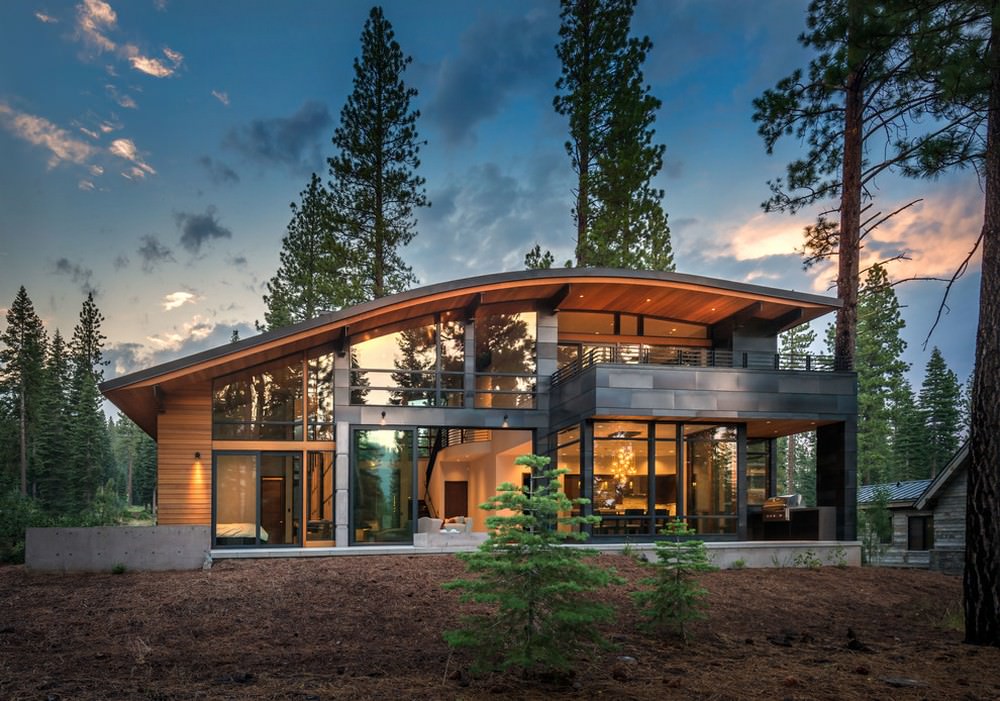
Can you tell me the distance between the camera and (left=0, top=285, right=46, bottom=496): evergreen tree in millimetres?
46281

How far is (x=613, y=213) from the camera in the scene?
25109 mm

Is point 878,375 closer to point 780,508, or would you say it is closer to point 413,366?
point 780,508

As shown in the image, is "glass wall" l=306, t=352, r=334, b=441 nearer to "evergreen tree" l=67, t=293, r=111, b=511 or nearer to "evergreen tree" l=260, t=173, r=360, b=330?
"evergreen tree" l=260, t=173, r=360, b=330

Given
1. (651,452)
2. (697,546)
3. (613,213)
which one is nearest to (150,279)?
(613,213)

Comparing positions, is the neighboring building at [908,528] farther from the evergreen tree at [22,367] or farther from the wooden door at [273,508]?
the evergreen tree at [22,367]

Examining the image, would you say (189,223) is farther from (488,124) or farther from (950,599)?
(950,599)

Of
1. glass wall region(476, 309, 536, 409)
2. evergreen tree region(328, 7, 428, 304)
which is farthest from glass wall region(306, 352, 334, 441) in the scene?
evergreen tree region(328, 7, 428, 304)

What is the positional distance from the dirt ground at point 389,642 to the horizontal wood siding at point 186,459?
4.69 metres

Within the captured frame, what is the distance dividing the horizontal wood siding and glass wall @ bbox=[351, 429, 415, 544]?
3.33 m

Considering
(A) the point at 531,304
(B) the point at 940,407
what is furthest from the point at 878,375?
(A) the point at 531,304

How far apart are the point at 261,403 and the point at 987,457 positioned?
1437 cm

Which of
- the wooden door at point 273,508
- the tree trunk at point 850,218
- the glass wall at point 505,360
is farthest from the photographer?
→ the glass wall at point 505,360

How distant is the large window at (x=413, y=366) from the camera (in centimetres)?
1842

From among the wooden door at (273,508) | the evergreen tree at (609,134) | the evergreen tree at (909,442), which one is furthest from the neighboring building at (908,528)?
the evergreen tree at (909,442)
